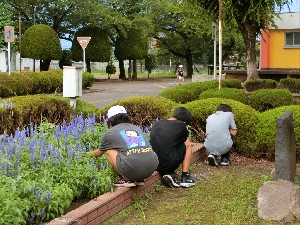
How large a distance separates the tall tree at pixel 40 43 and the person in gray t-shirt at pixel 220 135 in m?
30.7

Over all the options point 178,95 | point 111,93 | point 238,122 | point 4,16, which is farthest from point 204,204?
point 4,16

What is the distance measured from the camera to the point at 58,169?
16.8 ft

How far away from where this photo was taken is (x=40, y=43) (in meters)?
36.8

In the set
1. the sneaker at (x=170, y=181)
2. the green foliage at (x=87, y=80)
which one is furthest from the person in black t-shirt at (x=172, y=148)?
the green foliage at (x=87, y=80)

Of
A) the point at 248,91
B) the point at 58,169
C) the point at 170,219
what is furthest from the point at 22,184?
the point at 248,91

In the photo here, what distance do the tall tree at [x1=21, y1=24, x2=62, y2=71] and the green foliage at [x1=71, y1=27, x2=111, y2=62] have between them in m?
4.20

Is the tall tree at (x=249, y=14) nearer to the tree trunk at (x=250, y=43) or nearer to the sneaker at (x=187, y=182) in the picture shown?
the tree trunk at (x=250, y=43)

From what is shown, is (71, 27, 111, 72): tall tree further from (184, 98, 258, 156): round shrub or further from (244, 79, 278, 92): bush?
(184, 98, 258, 156): round shrub

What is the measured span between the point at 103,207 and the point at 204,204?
127 centimetres

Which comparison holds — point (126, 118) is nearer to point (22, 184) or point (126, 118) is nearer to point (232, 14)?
point (22, 184)

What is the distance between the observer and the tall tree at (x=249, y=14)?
20016 millimetres

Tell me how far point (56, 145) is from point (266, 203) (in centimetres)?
243

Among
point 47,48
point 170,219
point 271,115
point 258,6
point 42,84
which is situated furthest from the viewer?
point 47,48

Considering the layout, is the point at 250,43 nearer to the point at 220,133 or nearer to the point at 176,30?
the point at 220,133
